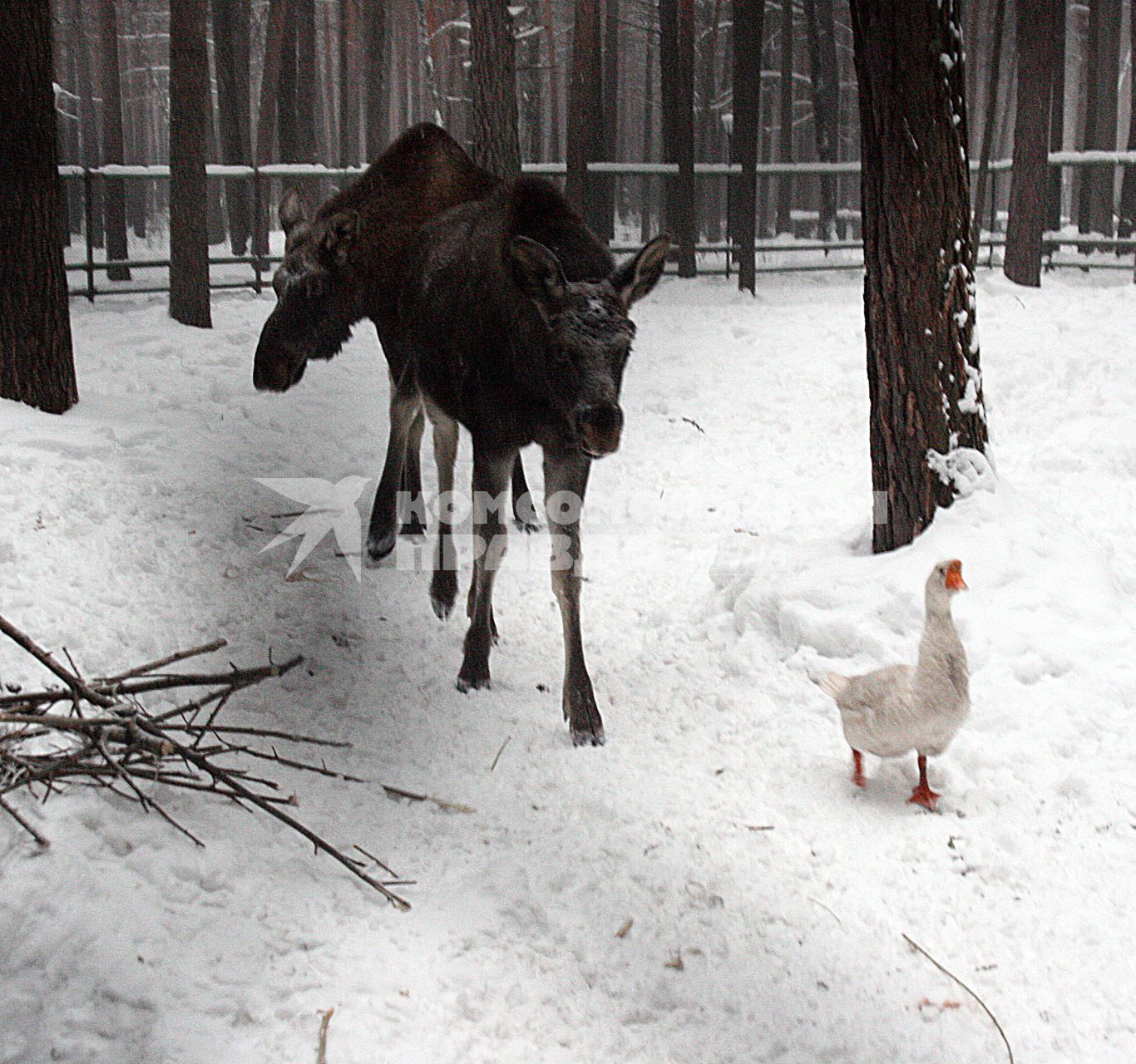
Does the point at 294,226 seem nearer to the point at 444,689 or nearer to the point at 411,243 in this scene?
the point at 411,243

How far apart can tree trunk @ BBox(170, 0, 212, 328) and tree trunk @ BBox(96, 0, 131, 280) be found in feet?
17.3

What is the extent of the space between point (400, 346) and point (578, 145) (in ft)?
35.7

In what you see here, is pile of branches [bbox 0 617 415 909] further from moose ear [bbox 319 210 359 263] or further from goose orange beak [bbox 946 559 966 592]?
moose ear [bbox 319 210 359 263]

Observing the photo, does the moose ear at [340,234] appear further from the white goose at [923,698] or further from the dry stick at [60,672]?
the dry stick at [60,672]

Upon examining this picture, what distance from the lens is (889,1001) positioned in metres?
3.17

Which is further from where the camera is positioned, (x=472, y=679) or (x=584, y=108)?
(x=584, y=108)

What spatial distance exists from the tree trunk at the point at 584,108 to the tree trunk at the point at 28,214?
31.8ft

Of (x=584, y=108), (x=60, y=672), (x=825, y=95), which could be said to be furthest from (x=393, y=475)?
(x=825, y=95)

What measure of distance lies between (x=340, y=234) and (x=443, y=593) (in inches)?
73.4

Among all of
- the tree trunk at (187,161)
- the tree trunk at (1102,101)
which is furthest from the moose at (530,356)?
the tree trunk at (1102,101)

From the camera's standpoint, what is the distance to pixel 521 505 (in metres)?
7.13

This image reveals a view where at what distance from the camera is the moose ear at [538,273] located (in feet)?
14.2

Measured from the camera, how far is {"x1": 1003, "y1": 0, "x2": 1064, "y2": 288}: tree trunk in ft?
46.2

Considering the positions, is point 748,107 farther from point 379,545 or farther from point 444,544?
point 444,544
